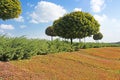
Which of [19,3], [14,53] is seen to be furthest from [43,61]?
[19,3]

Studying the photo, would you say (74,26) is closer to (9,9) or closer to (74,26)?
(74,26)

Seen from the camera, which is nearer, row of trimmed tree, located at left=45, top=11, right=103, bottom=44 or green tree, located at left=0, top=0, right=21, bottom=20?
green tree, located at left=0, top=0, right=21, bottom=20

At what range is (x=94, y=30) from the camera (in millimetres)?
63844

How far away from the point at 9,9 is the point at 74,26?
79.8 ft

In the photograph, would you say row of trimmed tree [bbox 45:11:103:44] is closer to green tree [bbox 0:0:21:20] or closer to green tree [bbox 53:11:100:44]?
green tree [bbox 53:11:100:44]

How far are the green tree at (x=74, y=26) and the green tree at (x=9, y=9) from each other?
21814 millimetres

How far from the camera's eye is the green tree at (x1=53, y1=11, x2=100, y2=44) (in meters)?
60.6

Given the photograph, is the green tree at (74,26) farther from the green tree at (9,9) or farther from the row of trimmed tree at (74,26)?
the green tree at (9,9)

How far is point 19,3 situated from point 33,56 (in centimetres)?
1928

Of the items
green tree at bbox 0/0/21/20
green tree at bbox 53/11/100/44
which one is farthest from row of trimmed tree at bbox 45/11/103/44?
green tree at bbox 0/0/21/20

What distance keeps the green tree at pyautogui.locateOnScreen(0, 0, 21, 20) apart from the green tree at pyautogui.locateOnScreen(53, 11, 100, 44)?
71.6 feet

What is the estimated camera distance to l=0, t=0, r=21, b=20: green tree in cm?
3800

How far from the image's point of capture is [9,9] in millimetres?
38562

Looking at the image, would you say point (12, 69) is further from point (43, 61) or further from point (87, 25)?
point (87, 25)
